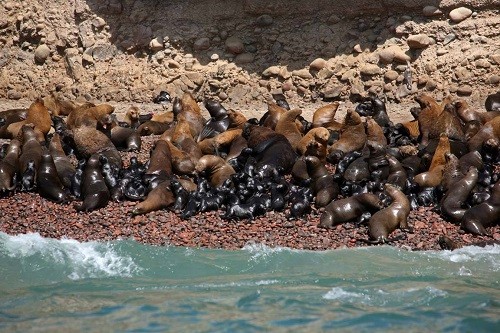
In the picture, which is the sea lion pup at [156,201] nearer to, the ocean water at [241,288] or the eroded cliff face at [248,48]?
the ocean water at [241,288]

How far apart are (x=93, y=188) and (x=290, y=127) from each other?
387 centimetres

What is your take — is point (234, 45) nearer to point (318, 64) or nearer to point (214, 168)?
point (318, 64)

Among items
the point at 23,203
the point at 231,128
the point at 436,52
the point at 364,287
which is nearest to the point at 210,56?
the point at 231,128

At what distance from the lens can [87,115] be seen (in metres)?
16.1

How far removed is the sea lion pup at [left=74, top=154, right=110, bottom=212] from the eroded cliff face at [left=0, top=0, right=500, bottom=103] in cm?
542

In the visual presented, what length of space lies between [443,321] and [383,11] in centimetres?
977

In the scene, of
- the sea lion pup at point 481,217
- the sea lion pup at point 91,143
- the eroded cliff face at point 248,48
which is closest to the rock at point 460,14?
the eroded cliff face at point 248,48

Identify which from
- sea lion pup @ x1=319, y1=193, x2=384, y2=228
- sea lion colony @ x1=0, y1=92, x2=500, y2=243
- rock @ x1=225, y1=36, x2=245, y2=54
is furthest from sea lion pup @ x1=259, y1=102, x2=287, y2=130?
sea lion pup @ x1=319, y1=193, x2=384, y2=228

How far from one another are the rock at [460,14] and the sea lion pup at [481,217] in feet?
19.7

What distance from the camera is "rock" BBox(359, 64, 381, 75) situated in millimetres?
17766

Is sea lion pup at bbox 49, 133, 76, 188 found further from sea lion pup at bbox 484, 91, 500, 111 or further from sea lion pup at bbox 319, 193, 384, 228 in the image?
sea lion pup at bbox 484, 91, 500, 111

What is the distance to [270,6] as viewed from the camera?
18594 mm

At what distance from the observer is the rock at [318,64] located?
18203 mm

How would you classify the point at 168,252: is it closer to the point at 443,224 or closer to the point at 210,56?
the point at 443,224
